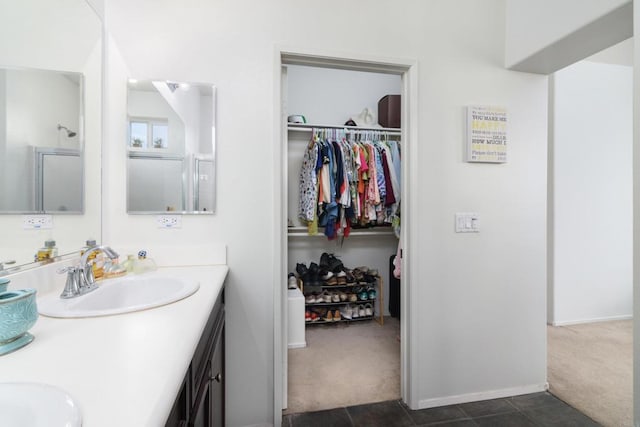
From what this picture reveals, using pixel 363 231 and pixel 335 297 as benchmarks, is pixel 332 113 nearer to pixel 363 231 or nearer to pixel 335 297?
pixel 363 231

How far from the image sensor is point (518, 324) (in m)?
1.74

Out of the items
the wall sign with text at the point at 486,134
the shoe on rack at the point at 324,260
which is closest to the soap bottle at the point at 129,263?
the shoe on rack at the point at 324,260

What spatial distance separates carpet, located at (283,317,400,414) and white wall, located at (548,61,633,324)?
176 cm

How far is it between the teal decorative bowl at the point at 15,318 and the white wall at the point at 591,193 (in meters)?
3.51

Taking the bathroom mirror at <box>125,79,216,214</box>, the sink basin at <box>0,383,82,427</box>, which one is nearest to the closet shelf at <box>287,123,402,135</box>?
the bathroom mirror at <box>125,79,216,214</box>

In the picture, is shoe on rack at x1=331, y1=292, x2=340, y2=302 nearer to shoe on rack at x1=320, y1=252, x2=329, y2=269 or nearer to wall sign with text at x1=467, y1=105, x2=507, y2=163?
shoe on rack at x1=320, y1=252, x2=329, y2=269

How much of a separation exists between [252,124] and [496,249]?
5.14 ft

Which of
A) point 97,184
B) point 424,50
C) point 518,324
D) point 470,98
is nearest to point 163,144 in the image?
point 97,184

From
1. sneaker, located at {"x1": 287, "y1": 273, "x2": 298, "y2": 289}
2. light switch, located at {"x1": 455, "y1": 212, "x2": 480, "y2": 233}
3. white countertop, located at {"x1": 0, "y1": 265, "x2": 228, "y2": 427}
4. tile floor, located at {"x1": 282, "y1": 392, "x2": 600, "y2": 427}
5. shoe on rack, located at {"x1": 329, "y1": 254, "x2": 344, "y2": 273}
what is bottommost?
tile floor, located at {"x1": 282, "y1": 392, "x2": 600, "y2": 427}

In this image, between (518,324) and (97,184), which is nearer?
(97,184)

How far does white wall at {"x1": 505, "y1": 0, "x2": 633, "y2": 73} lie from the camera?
1.25m

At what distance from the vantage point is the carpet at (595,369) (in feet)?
5.30

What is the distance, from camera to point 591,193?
108 inches

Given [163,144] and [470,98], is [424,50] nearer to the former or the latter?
[470,98]
